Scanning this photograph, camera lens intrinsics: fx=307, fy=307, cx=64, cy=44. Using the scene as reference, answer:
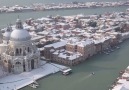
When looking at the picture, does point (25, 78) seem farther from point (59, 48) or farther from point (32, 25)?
point (32, 25)

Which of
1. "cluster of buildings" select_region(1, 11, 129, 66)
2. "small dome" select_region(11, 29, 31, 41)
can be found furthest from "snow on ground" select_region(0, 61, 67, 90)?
"small dome" select_region(11, 29, 31, 41)

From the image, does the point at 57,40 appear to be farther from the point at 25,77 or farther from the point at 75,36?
the point at 25,77

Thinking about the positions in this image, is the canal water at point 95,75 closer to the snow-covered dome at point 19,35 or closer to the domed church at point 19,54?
the domed church at point 19,54

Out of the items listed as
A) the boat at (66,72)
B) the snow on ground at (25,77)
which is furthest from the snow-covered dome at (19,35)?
the boat at (66,72)

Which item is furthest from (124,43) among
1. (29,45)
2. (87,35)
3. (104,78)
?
(29,45)

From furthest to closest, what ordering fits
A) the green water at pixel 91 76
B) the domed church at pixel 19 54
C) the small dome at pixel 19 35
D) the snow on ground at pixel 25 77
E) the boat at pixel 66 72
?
the small dome at pixel 19 35 < the boat at pixel 66 72 < the domed church at pixel 19 54 < the green water at pixel 91 76 < the snow on ground at pixel 25 77
